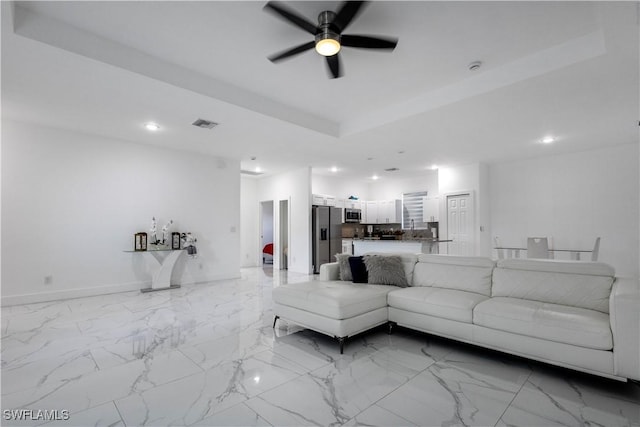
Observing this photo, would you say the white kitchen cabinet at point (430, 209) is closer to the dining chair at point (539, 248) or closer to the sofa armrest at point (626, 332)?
the dining chair at point (539, 248)

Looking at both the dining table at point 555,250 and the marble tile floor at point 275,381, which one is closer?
the marble tile floor at point 275,381

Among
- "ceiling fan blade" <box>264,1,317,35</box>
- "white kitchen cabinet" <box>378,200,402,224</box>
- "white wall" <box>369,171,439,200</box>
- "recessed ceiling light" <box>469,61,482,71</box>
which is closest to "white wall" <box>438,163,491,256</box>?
"white wall" <box>369,171,439,200</box>

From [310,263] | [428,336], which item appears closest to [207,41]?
[428,336]

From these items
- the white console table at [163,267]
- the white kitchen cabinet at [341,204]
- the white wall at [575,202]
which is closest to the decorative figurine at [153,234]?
the white console table at [163,267]

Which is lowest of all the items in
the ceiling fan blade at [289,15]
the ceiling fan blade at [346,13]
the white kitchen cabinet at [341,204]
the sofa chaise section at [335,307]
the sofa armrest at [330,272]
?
the sofa chaise section at [335,307]

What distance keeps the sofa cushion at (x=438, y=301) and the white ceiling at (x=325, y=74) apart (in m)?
2.25

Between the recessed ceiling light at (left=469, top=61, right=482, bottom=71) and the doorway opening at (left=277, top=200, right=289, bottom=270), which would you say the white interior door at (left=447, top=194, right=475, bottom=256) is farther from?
the recessed ceiling light at (left=469, top=61, right=482, bottom=71)

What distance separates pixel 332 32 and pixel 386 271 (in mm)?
2503

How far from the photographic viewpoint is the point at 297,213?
8023 mm

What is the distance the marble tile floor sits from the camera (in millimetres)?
1878

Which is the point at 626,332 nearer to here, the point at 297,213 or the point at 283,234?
the point at 297,213

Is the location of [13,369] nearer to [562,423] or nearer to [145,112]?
[145,112]

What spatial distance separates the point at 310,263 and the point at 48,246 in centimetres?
496

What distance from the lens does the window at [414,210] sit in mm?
9008
